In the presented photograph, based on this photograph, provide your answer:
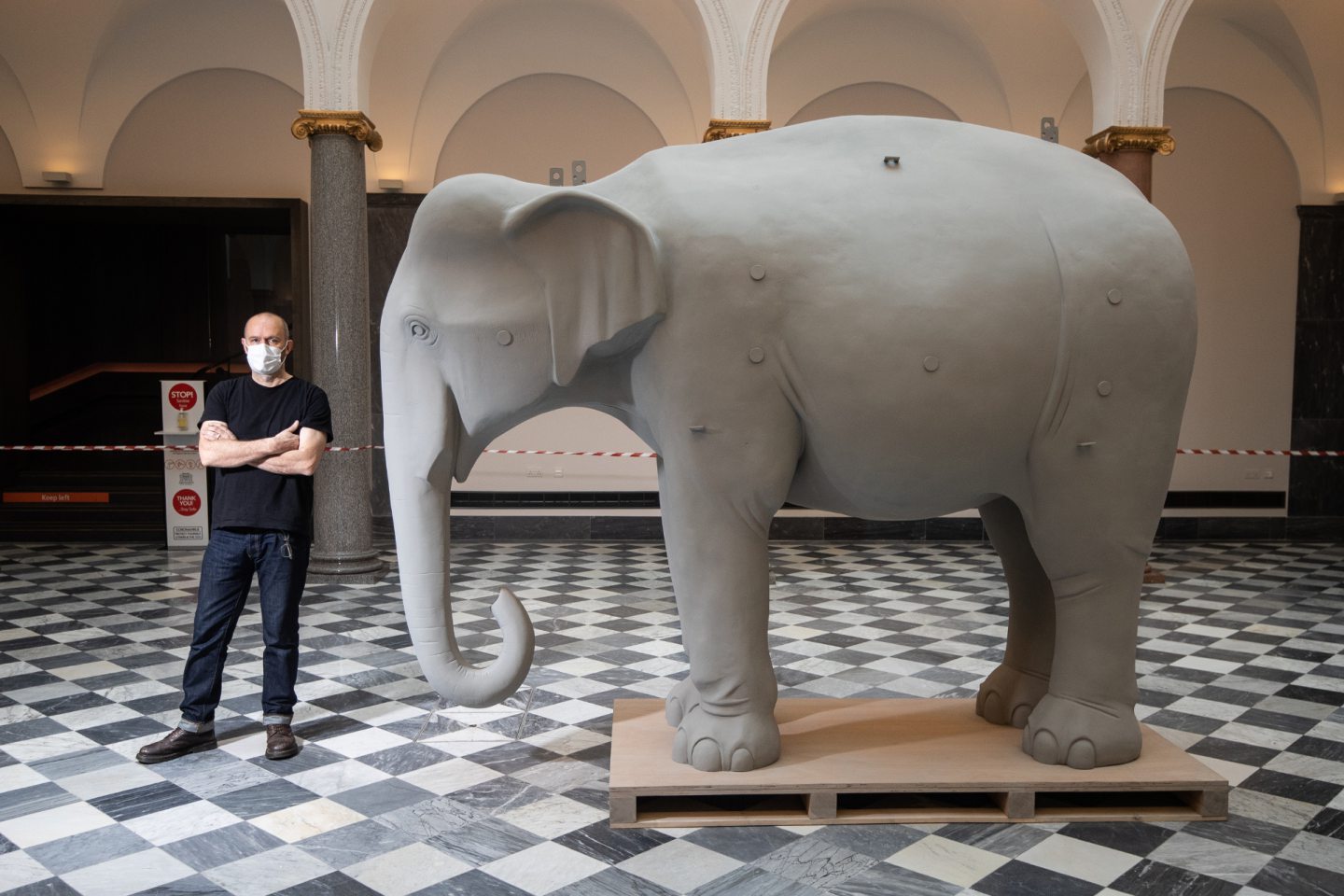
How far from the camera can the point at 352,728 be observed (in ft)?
15.2

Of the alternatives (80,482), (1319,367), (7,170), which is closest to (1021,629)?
(1319,367)

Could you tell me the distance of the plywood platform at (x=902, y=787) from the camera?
347 centimetres

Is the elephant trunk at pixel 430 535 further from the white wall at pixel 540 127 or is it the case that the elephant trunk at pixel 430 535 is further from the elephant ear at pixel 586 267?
the white wall at pixel 540 127

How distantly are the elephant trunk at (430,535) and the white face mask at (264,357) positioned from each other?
0.88 m

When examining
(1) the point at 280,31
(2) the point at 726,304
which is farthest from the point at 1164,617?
(1) the point at 280,31

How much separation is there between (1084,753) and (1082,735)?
0.06 m

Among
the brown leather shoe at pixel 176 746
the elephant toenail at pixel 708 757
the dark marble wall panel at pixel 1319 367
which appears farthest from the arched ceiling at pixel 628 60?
the elephant toenail at pixel 708 757

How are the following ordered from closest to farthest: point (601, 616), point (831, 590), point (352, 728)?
point (352, 728) < point (601, 616) < point (831, 590)

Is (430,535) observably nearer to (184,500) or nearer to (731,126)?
(731,126)

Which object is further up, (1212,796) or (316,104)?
(316,104)

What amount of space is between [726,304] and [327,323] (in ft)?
18.6

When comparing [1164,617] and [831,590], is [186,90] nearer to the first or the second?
[831,590]

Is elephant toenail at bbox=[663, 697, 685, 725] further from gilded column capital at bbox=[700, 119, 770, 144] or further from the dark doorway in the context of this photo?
the dark doorway

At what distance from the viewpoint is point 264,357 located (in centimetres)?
425
